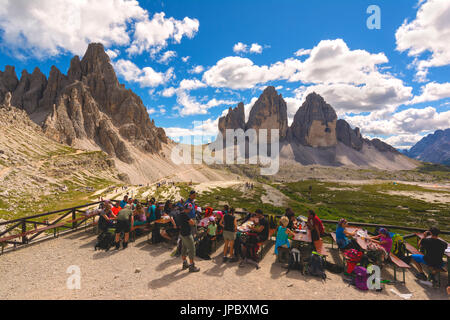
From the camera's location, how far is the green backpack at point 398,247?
26.1 ft

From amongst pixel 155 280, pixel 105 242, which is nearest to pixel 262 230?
pixel 155 280

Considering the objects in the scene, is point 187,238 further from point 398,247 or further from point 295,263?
point 398,247

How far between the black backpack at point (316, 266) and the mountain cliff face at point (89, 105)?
291 feet

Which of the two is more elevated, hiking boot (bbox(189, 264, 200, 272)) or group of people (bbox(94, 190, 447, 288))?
group of people (bbox(94, 190, 447, 288))

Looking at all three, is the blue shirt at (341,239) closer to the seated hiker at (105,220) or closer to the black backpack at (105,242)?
the black backpack at (105,242)

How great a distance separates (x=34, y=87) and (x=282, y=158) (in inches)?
6833

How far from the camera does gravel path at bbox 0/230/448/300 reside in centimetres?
635

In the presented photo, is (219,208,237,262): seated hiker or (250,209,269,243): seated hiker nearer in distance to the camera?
(219,208,237,262): seated hiker

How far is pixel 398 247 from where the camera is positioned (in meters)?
8.00

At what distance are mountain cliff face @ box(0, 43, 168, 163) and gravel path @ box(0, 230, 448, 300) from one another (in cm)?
8243

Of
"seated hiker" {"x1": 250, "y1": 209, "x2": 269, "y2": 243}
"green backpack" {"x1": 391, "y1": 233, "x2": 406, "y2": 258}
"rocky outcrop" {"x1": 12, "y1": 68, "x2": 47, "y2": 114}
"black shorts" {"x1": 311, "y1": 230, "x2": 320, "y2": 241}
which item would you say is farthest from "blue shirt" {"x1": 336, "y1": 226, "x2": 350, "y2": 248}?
"rocky outcrop" {"x1": 12, "y1": 68, "x2": 47, "y2": 114}

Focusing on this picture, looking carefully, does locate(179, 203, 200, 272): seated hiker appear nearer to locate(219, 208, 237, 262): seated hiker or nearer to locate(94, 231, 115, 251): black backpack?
locate(219, 208, 237, 262): seated hiker

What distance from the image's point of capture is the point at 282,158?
190 m

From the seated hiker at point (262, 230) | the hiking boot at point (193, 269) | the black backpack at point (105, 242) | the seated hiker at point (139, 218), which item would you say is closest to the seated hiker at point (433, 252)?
the seated hiker at point (262, 230)
